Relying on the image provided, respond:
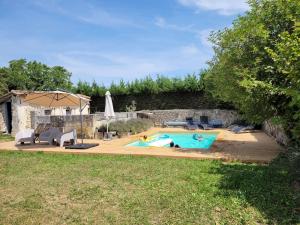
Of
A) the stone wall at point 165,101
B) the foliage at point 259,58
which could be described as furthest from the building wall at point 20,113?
the foliage at point 259,58

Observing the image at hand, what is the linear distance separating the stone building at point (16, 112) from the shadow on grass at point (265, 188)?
Result: 16.7m

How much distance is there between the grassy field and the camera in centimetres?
605

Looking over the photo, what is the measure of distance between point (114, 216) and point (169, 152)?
7.27 m

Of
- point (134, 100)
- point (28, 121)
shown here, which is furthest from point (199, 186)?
point (134, 100)

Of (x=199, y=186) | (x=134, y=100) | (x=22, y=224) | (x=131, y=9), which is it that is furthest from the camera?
(x=134, y=100)

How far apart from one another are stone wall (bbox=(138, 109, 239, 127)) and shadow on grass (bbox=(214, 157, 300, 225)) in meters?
16.7

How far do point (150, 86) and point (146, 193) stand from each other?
2429cm

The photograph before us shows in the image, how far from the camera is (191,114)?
28656mm

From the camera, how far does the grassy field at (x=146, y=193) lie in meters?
6.05

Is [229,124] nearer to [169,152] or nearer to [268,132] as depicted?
[268,132]

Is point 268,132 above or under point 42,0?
under

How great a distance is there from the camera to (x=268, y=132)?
20203 mm

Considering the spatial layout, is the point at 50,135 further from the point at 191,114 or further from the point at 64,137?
the point at 191,114

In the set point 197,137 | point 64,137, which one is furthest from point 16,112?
point 197,137
